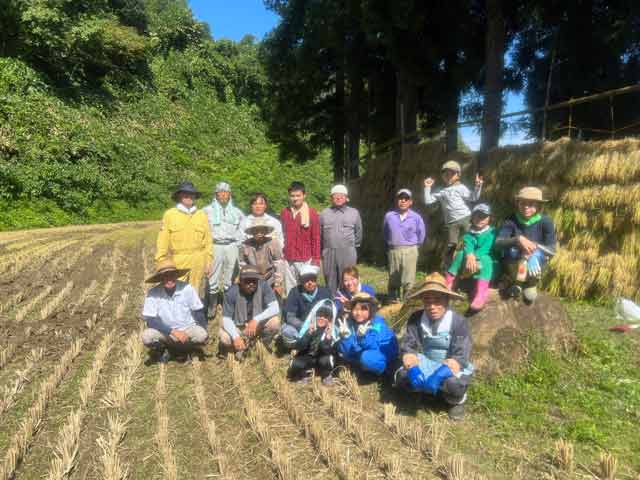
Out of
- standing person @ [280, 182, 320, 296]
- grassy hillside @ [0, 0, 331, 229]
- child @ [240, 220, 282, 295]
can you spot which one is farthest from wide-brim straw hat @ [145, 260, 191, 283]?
grassy hillside @ [0, 0, 331, 229]

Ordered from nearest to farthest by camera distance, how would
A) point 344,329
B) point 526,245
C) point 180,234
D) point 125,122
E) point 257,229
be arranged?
1. point 526,245
2. point 344,329
3. point 180,234
4. point 257,229
5. point 125,122

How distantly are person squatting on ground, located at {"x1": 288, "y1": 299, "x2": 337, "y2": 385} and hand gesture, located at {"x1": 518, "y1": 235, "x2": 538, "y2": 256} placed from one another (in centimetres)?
183

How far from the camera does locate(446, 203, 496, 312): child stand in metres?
4.48

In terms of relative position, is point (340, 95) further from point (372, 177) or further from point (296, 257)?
point (296, 257)

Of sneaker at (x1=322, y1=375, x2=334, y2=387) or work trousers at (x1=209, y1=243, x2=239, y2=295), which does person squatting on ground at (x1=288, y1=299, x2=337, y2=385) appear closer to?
sneaker at (x1=322, y1=375, x2=334, y2=387)

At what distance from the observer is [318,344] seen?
4617 millimetres

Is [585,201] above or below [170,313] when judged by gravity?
above

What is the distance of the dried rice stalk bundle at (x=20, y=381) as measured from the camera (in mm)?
4051

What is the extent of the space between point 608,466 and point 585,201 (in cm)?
440

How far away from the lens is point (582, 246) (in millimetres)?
6461

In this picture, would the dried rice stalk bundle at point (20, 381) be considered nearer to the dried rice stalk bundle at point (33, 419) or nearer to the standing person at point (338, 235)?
the dried rice stalk bundle at point (33, 419)

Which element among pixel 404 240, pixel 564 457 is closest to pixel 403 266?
pixel 404 240

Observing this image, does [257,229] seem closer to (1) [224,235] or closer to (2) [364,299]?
(1) [224,235]

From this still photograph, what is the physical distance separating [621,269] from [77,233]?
14478 mm
